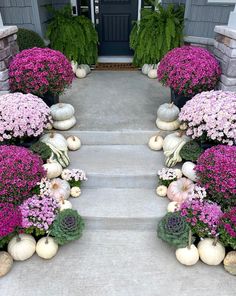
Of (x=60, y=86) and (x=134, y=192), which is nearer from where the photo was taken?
(x=134, y=192)

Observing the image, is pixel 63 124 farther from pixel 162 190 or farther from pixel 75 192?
pixel 162 190

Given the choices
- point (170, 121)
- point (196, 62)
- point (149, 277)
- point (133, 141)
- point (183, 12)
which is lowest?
point (149, 277)

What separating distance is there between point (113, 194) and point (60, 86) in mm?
1395

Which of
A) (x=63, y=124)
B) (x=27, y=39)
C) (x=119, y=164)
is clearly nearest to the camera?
(x=119, y=164)

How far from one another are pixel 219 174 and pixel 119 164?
103cm

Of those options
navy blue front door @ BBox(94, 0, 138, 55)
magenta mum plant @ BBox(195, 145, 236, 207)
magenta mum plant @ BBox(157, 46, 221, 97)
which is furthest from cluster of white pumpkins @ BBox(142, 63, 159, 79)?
magenta mum plant @ BBox(195, 145, 236, 207)

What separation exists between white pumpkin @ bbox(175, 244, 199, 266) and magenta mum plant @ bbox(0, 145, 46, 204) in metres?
1.30

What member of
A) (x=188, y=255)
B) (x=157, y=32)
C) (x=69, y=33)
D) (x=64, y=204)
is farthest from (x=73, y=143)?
(x=157, y=32)

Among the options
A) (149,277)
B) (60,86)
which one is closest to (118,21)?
(60,86)

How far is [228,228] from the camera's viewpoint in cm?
197

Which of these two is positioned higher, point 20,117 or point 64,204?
point 20,117

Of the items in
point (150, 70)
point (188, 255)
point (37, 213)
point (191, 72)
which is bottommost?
point (188, 255)

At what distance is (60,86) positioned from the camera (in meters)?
3.07

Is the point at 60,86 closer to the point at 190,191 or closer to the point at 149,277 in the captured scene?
the point at 190,191
